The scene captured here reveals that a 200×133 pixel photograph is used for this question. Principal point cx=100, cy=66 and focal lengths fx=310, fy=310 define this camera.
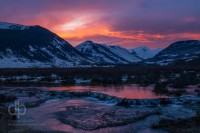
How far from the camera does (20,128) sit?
18.1 m

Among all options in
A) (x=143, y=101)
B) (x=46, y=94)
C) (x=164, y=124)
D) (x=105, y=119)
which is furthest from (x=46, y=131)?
(x=46, y=94)

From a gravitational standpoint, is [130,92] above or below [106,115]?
above

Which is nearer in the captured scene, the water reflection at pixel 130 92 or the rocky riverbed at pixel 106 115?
the rocky riverbed at pixel 106 115

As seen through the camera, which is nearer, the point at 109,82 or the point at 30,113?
the point at 30,113

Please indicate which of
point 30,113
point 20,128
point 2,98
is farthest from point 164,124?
point 2,98

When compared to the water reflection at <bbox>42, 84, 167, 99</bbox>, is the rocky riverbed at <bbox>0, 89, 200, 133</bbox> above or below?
below

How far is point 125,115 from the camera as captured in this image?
23.6 metres

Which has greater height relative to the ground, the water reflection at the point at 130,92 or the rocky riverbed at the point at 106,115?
the water reflection at the point at 130,92

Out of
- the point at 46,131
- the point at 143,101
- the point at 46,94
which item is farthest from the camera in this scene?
the point at 46,94

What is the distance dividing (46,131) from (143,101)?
1363 cm

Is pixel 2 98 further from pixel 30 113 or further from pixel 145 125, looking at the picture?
pixel 145 125

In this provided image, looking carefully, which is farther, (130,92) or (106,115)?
(130,92)

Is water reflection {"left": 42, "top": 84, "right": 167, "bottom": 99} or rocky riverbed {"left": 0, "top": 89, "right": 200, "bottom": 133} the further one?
water reflection {"left": 42, "top": 84, "right": 167, "bottom": 99}

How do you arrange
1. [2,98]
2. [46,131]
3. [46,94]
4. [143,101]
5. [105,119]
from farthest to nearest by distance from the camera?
[46,94] < [2,98] < [143,101] < [105,119] < [46,131]
